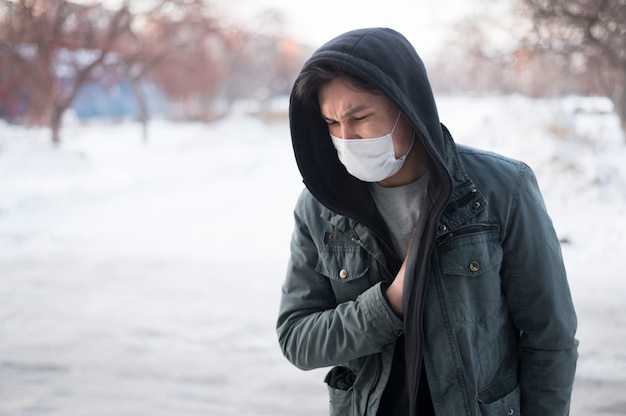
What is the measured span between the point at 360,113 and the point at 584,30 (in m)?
10.1

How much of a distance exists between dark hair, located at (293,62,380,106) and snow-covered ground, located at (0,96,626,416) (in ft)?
8.18

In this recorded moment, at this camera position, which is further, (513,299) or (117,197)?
(117,197)

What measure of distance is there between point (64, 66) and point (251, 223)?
1232cm

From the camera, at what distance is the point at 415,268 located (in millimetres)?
1555

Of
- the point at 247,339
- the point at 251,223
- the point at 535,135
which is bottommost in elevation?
the point at 247,339

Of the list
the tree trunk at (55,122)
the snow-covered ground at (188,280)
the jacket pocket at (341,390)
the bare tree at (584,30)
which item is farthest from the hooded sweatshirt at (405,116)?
the tree trunk at (55,122)

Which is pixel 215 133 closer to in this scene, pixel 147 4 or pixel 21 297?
pixel 147 4

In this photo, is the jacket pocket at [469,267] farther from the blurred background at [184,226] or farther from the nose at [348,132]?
the blurred background at [184,226]

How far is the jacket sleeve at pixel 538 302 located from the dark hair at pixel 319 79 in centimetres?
48

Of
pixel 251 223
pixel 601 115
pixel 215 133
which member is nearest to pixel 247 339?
pixel 251 223

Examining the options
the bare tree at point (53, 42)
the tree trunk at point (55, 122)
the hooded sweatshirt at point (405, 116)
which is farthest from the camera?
the tree trunk at point (55, 122)

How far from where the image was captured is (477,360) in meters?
1.61

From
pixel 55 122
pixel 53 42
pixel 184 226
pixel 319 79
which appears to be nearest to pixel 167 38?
pixel 53 42

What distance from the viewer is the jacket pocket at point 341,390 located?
69.8 inches
